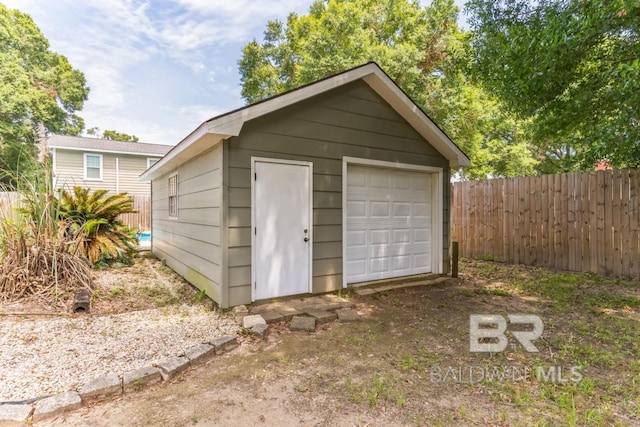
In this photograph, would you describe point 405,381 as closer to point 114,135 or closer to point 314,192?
point 314,192

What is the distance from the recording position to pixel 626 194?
19.0 ft

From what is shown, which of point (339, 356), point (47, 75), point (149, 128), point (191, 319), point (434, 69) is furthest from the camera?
point (149, 128)

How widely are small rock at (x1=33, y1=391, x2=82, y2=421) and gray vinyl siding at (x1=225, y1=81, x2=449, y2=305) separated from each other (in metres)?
2.02

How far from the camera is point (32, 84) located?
65.0ft

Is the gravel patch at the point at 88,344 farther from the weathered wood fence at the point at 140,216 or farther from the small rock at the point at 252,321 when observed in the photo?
the weathered wood fence at the point at 140,216

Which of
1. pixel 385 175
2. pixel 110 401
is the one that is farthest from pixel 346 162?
pixel 110 401

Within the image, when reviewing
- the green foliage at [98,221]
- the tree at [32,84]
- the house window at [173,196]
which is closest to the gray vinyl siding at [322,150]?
the house window at [173,196]

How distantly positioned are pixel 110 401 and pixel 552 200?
8.00 meters

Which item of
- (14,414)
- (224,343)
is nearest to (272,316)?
(224,343)

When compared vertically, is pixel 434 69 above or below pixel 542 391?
above

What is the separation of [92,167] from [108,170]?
629 mm

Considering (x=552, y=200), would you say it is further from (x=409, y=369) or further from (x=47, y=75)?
(x=47, y=75)

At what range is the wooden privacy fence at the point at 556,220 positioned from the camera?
581 centimetres

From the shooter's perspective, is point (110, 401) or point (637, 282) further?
point (637, 282)
